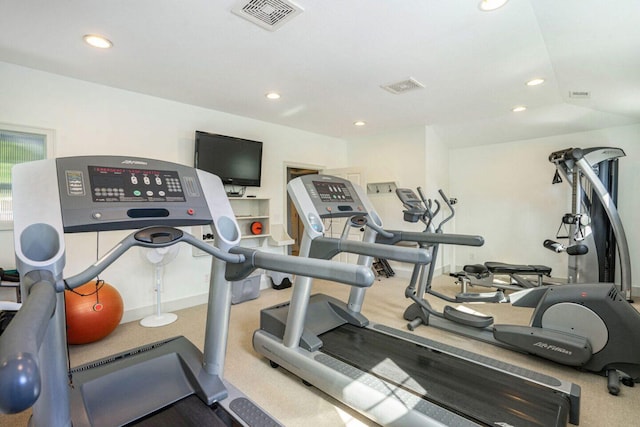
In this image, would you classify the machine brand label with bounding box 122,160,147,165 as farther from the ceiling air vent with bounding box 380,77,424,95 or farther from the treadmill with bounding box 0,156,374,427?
the ceiling air vent with bounding box 380,77,424,95

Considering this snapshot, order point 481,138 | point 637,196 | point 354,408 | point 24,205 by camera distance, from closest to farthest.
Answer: point 24,205
point 354,408
point 637,196
point 481,138

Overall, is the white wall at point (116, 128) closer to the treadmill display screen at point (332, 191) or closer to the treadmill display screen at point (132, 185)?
the treadmill display screen at point (332, 191)

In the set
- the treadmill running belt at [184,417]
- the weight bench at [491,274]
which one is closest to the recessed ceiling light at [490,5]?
the treadmill running belt at [184,417]

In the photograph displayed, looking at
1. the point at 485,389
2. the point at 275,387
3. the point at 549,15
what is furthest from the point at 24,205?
the point at 549,15

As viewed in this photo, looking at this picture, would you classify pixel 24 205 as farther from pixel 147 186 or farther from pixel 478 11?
pixel 478 11

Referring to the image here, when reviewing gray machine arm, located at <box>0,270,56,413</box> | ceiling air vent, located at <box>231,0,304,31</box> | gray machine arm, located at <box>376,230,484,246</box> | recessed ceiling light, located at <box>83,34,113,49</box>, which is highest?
ceiling air vent, located at <box>231,0,304,31</box>

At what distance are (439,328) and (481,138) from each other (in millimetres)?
3552

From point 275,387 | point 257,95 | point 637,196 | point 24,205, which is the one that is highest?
point 257,95

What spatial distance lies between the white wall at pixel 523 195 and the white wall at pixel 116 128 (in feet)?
12.8

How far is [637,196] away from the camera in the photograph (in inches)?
162

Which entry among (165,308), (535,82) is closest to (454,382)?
(535,82)

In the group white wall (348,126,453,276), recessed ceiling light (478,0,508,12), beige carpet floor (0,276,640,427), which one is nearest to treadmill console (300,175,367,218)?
beige carpet floor (0,276,640,427)

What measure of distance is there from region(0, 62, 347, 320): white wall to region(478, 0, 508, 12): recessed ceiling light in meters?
3.23

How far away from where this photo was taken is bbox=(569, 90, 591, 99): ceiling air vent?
3.34 meters
